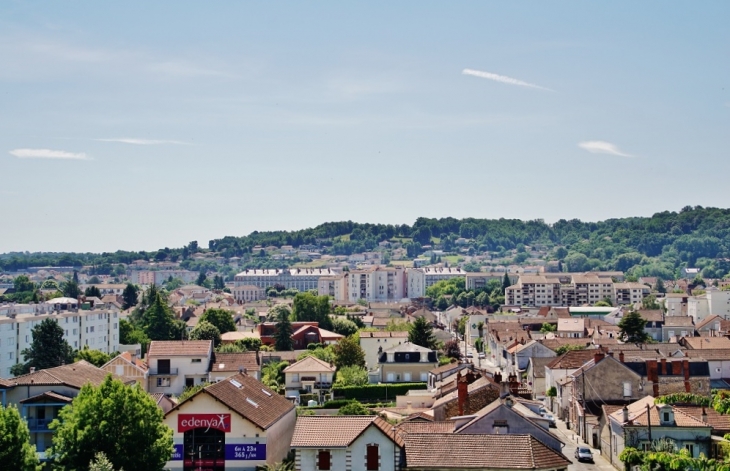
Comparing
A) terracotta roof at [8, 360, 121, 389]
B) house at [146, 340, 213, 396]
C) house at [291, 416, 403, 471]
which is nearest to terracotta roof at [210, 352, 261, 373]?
house at [146, 340, 213, 396]

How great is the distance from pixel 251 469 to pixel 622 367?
2398cm

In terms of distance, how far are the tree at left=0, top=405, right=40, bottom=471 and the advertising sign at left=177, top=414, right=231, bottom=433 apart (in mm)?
5840

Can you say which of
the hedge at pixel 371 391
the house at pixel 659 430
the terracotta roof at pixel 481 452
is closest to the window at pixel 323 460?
the terracotta roof at pixel 481 452

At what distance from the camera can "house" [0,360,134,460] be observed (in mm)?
45344

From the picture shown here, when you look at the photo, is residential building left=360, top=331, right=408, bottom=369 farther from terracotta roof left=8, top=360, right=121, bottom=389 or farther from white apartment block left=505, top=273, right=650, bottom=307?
white apartment block left=505, top=273, right=650, bottom=307

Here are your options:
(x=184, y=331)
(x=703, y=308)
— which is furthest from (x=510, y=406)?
(x=703, y=308)

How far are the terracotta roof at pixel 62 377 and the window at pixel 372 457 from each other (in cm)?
1357

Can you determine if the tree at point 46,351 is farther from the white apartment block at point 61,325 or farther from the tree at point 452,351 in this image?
the tree at point 452,351

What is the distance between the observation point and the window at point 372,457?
3606cm

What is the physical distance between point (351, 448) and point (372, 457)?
785 mm

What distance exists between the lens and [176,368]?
65875 mm

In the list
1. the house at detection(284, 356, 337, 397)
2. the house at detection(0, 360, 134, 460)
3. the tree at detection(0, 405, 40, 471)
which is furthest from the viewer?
the house at detection(284, 356, 337, 397)

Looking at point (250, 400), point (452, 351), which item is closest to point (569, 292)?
point (452, 351)

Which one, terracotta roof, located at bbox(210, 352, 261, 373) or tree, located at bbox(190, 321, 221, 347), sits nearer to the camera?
terracotta roof, located at bbox(210, 352, 261, 373)
